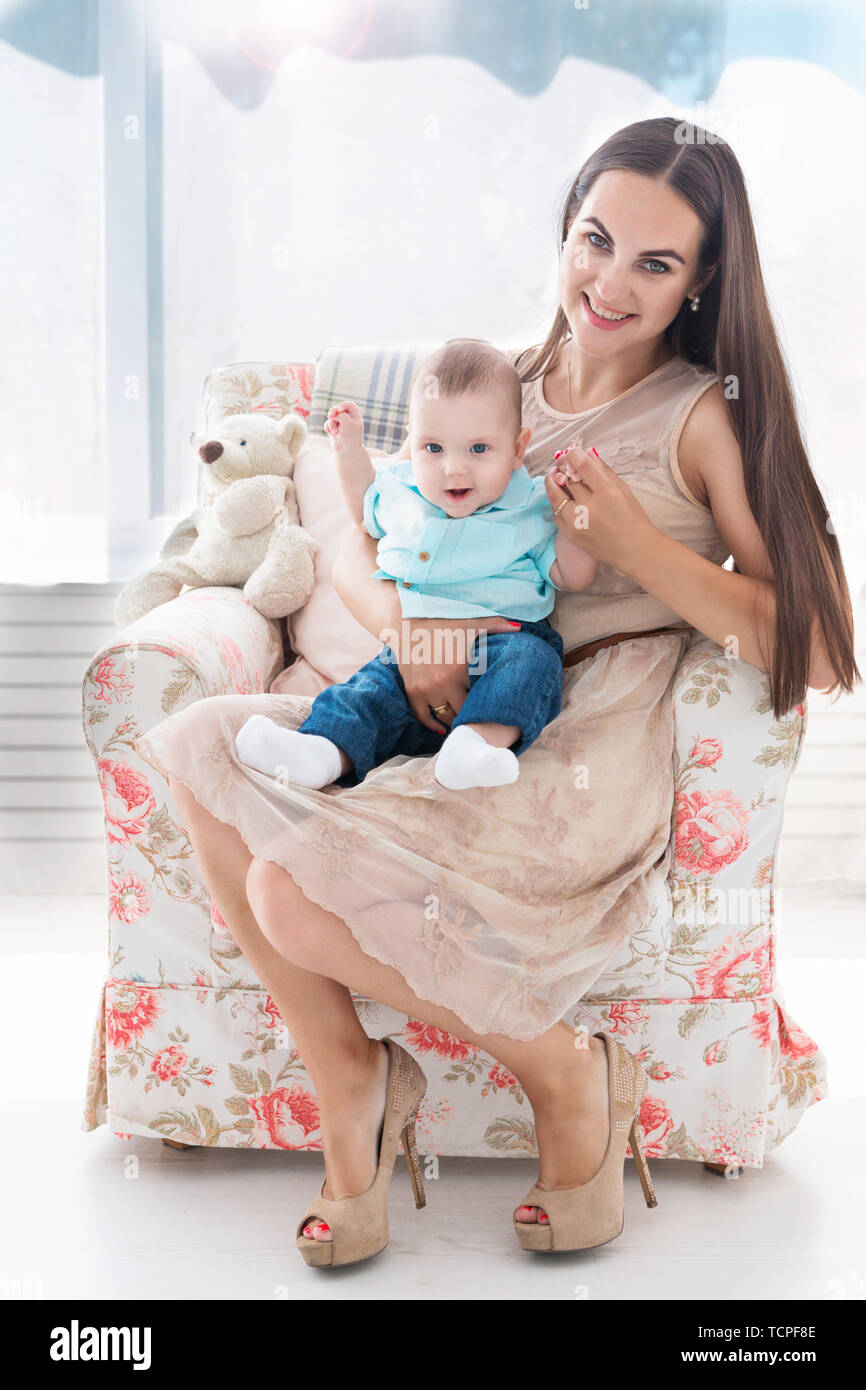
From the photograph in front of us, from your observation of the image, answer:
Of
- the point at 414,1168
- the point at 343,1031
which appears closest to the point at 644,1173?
the point at 414,1168

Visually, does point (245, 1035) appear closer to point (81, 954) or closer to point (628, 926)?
point (628, 926)

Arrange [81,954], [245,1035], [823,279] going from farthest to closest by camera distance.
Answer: [823,279] → [81,954] → [245,1035]

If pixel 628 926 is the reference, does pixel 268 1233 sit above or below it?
below

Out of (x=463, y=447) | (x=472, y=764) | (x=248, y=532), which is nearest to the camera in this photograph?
(x=472, y=764)

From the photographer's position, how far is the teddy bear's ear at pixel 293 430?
2.08 meters

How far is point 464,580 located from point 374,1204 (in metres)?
0.69

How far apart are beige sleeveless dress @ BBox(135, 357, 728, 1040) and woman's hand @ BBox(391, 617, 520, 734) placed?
0.29ft

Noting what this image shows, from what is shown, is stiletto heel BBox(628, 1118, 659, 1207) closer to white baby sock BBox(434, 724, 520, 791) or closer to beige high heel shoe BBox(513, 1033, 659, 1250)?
beige high heel shoe BBox(513, 1033, 659, 1250)

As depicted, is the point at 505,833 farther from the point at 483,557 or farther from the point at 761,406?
the point at 761,406

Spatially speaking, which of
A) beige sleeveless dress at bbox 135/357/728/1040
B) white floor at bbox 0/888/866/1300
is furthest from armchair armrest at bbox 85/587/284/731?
white floor at bbox 0/888/866/1300

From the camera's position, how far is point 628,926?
1353mm

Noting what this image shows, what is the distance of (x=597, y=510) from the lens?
54.7 inches

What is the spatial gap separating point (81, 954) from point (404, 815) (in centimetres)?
128
